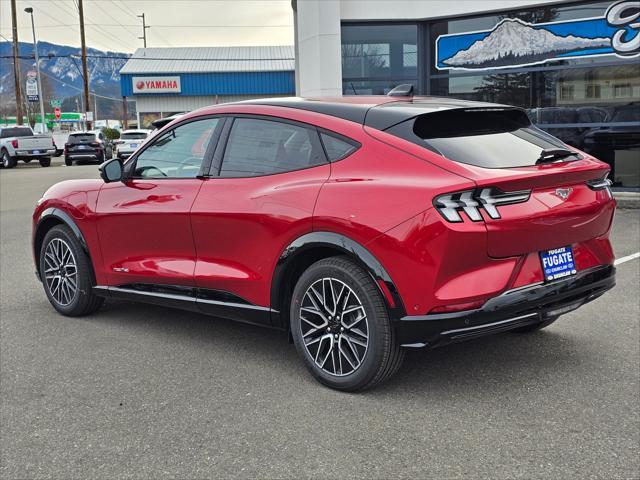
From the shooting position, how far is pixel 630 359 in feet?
14.3

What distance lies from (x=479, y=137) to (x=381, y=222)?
826 mm

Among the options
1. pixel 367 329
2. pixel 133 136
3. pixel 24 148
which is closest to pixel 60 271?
pixel 367 329

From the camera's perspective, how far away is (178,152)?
4.88 metres

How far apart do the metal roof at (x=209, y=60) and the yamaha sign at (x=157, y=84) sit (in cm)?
59

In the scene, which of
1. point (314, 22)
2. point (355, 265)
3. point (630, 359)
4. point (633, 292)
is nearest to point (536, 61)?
point (314, 22)

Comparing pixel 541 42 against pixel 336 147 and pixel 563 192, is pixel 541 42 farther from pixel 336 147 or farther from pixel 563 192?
pixel 336 147

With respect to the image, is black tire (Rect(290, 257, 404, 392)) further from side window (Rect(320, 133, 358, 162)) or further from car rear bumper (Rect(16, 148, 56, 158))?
car rear bumper (Rect(16, 148, 56, 158))

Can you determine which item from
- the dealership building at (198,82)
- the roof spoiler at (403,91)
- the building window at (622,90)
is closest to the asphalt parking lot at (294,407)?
the roof spoiler at (403,91)

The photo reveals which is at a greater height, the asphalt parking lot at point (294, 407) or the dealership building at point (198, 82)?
the dealership building at point (198, 82)

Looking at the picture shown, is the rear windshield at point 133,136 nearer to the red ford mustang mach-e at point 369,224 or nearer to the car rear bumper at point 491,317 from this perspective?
the red ford mustang mach-e at point 369,224

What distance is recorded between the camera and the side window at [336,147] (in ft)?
12.9

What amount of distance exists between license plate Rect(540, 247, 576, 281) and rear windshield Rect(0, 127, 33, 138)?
3373 cm

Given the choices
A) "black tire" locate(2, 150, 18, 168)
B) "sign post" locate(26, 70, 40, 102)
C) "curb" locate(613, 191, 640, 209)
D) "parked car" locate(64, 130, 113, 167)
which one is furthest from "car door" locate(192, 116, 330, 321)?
"sign post" locate(26, 70, 40, 102)

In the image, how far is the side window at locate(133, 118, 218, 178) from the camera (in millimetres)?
4707
